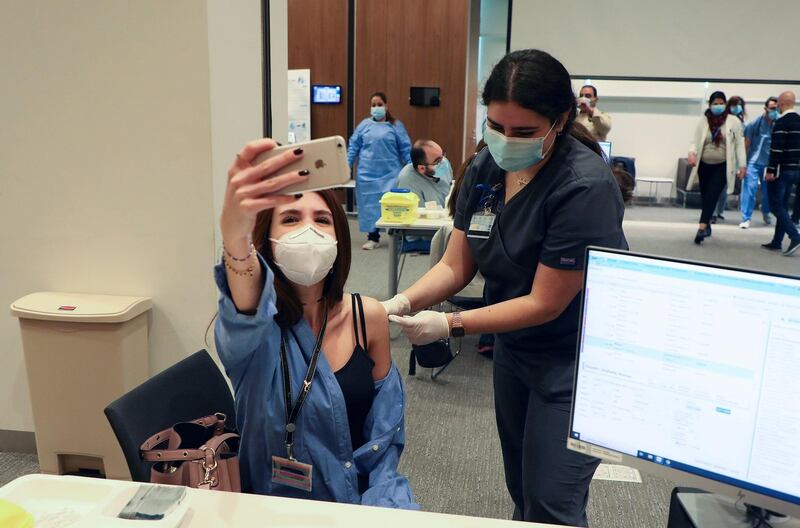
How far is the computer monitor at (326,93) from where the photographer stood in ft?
27.2

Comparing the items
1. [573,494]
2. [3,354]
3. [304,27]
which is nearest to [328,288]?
[573,494]

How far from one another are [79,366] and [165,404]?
42.2 inches

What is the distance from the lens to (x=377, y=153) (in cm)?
654

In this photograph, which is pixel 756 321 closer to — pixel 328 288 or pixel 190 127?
pixel 328 288

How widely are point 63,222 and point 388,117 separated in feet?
14.7

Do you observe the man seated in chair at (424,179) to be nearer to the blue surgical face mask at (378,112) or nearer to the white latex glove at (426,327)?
the blue surgical face mask at (378,112)

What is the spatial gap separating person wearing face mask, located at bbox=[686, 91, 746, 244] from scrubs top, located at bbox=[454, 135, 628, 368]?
6078 millimetres

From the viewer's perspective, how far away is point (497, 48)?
10188mm

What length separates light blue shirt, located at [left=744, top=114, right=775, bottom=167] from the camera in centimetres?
780

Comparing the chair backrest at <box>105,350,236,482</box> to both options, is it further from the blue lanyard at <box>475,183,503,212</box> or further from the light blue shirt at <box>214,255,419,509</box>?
the blue lanyard at <box>475,183,503,212</box>

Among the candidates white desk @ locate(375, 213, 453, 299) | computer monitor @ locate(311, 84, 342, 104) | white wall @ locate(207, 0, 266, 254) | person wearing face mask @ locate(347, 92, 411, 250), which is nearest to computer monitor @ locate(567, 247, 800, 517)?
white wall @ locate(207, 0, 266, 254)

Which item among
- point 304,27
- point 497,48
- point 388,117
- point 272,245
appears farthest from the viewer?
point 497,48

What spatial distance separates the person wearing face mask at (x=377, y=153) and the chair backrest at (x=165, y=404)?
196 inches

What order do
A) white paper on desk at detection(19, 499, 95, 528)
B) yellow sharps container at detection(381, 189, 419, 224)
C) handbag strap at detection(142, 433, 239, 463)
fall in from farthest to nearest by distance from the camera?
yellow sharps container at detection(381, 189, 419, 224) → handbag strap at detection(142, 433, 239, 463) → white paper on desk at detection(19, 499, 95, 528)
